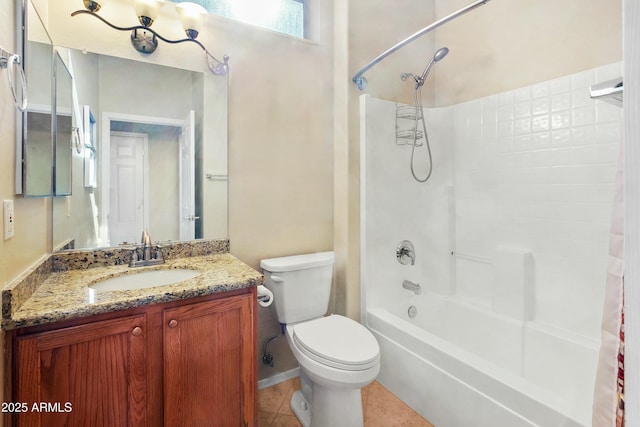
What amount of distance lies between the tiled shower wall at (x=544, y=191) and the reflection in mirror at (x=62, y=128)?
236cm

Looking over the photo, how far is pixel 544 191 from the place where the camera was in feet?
5.85

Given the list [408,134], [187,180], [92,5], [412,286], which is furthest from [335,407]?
[92,5]

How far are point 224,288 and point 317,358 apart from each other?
Answer: 56 cm

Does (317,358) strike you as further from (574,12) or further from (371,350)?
(574,12)

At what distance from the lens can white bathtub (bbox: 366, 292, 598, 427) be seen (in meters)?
1.21

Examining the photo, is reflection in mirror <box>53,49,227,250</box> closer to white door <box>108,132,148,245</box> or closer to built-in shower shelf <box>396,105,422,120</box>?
white door <box>108,132,148,245</box>

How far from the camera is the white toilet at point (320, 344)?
1.32 meters

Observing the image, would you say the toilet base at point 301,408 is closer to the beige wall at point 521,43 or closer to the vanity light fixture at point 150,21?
the vanity light fixture at point 150,21

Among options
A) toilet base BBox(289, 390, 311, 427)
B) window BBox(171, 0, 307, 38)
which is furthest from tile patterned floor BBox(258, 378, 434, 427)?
window BBox(171, 0, 307, 38)

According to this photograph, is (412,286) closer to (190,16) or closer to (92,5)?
(190,16)

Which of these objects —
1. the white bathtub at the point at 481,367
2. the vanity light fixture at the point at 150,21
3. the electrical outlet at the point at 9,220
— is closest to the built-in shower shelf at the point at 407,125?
the white bathtub at the point at 481,367

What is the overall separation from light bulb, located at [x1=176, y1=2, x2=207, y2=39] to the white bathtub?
6.33 ft

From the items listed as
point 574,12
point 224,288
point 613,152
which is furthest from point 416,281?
point 574,12

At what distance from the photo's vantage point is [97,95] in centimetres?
143
